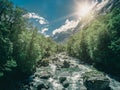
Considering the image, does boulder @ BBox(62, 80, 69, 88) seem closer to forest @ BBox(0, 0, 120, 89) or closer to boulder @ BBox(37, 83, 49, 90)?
boulder @ BBox(37, 83, 49, 90)

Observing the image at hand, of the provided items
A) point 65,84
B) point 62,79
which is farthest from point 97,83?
point 62,79

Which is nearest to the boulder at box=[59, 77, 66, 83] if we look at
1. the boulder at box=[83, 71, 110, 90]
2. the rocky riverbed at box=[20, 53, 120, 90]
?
the rocky riverbed at box=[20, 53, 120, 90]

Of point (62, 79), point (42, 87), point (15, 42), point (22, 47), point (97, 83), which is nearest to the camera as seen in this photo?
point (97, 83)

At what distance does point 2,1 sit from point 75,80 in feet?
98.4

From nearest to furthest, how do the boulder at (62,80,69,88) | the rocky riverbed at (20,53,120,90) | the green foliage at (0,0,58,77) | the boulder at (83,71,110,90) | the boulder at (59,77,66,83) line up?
the green foliage at (0,0,58,77), the boulder at (83,71,110,90), the rocky riverbed at (20,53,120,90), the boulder at (62,80,69,88), the boulder at (59,77,66,83)

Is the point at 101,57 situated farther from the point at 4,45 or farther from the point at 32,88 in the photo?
the point at 4,45

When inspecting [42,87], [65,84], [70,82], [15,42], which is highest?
[15,42]

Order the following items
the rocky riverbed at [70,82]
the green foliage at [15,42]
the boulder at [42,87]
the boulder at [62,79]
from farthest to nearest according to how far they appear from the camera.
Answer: the boulder at [62,79], the boulder at [42,87], the rocky riverbed at [70,82], the green foliage at [15,42]

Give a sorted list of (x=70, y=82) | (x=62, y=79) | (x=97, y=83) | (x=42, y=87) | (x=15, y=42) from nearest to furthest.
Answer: (x=97, y=83), (x=42, y=87), (x=15, y=42), (x=70, y=82), (x=62, y=79)

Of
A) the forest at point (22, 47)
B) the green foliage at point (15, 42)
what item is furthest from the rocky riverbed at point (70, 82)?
the green foliage at point (15, 42)

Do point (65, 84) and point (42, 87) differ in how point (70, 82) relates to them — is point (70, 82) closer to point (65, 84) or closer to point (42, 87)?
point (65, 84)

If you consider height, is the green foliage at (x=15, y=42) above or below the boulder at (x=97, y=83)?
above

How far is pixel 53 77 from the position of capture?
80.6 m

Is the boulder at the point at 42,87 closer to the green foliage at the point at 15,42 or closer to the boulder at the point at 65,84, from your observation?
the boulder at the point at 65,84
